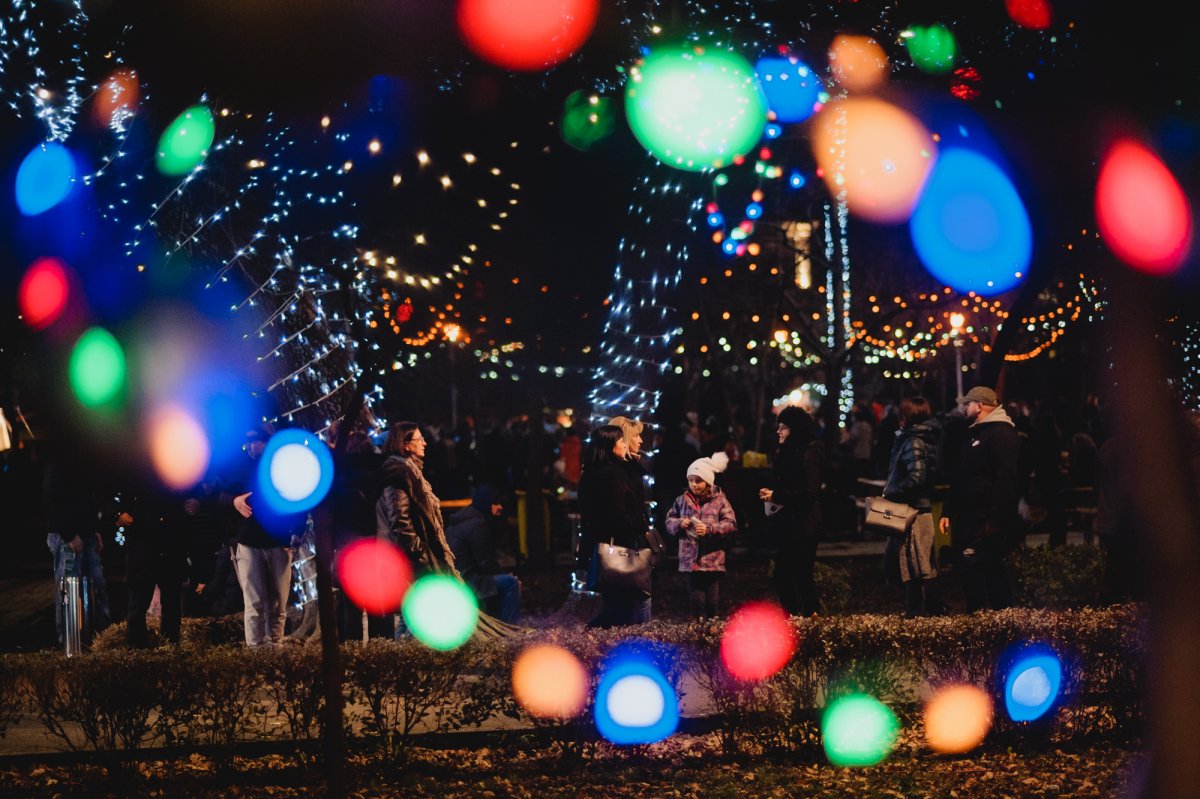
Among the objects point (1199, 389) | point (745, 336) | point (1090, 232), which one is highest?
point (745, 336)

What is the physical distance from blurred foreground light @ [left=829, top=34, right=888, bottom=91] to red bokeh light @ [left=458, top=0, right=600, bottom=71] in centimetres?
158

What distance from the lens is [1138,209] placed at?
479 cm

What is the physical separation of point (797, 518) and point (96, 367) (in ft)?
17.4

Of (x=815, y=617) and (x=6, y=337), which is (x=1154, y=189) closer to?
(x=815, y=617)

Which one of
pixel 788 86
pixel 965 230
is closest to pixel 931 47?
pixel 788 86

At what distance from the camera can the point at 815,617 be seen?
274 inches

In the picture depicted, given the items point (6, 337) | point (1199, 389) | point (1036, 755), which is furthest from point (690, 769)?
point (6, 337)

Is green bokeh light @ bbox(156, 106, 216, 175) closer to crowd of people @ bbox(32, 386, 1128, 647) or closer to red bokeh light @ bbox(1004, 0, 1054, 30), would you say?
crowd of people @ bbox(32, 386, 1128, 647)

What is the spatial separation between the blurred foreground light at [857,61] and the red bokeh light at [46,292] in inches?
210

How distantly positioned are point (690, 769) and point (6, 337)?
10798 mm

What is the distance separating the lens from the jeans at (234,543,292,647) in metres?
9.46

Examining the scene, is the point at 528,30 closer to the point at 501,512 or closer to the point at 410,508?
the point at 410,508

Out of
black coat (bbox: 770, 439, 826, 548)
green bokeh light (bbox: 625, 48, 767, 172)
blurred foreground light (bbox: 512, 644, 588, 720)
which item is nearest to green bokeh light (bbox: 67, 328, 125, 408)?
blurred foreground light (bbox: 512, 644, 588, 720)

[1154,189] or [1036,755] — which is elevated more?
[1154,189]
